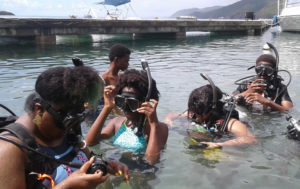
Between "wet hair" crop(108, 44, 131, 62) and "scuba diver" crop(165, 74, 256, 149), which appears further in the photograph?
"wet hair" crop(108, 44, 131, 62)

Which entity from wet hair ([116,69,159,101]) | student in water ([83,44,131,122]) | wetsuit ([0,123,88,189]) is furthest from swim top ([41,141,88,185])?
student in water ([83,44,131,122])

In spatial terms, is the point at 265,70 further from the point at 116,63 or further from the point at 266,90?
the point at 116,63

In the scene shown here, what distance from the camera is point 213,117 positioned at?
4.55m

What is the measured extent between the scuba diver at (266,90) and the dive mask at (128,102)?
9.20 ft

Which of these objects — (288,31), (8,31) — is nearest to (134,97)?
(8,31)

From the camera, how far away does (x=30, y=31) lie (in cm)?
1931

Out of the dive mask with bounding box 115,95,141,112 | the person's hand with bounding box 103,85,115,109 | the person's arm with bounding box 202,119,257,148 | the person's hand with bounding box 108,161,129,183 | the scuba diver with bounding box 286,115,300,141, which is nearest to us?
the person's hand with bounding box 108,161,129,183

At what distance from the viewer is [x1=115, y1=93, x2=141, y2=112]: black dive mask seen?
3.45 metres

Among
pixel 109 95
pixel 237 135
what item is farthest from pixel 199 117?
pixel 109 95

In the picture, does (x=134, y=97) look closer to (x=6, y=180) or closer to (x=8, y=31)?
Answer: (x=6, y=180)

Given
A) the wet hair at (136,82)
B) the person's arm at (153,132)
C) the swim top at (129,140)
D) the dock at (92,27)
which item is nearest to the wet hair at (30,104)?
the person's arm at (153,132)

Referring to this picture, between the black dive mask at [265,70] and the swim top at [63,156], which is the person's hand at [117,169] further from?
the black dive mask at [265,70]

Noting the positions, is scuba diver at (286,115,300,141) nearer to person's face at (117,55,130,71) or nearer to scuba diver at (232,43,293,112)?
scuba diver at (232,43,293,112)

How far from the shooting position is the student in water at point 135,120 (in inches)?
137
